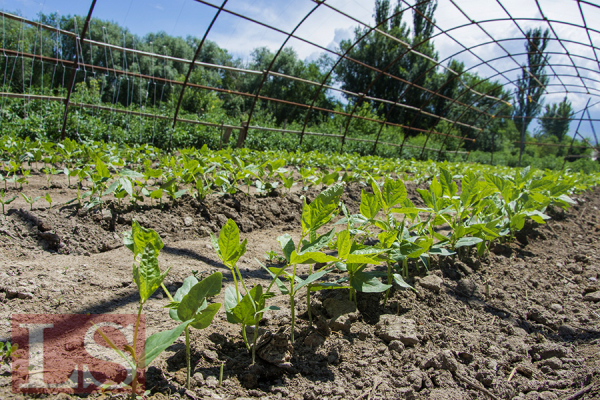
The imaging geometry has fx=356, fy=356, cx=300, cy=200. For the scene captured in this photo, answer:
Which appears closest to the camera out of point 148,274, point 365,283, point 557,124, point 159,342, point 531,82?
point 159,342

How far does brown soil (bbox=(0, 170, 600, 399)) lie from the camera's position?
3.48ft

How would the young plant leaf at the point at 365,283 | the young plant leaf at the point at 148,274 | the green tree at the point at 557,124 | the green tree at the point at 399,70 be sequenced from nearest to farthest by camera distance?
1. the young plant leaf at the point at 148,274
2. the young plant leaf at the point at 365,283
3. the green tree at the point at 399,70
4. the green tree at the point at 557,124

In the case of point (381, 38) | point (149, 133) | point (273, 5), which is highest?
point (381, 38)

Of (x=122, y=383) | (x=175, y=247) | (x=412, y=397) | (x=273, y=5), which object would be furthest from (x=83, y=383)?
(x=273, y=5)

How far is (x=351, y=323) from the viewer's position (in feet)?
4.42

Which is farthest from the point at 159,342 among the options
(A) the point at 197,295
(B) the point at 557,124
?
(B) the point at 557,124

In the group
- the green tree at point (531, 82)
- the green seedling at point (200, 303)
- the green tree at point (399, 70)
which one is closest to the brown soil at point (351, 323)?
the green seedling at point (200, 303)

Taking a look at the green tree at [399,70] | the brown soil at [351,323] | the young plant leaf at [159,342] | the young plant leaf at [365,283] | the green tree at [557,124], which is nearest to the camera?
the young plant leaf at [159,342]

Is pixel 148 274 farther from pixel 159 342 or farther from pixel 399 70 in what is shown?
pixel 399 70

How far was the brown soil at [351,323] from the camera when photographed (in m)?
1.06

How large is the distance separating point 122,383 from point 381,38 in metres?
32.9

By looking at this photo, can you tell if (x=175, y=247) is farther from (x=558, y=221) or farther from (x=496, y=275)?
(x=558, y=221)

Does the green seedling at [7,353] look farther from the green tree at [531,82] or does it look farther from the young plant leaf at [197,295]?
the green tree at [531,82]

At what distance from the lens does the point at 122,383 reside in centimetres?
90
